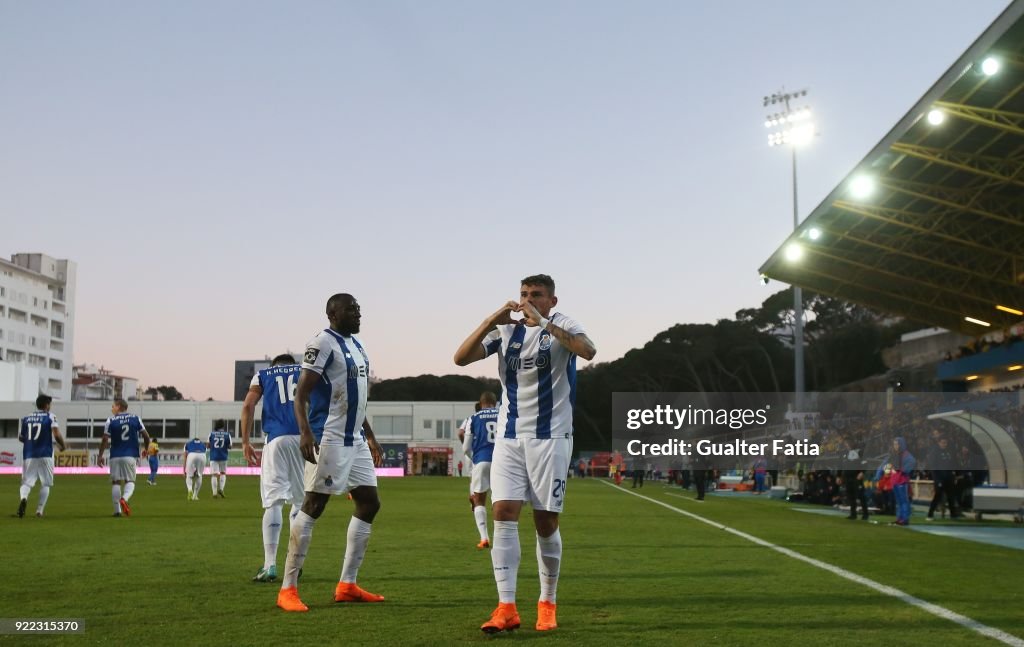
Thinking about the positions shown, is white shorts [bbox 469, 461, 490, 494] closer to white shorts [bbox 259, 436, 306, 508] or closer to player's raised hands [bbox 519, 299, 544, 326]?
white shorts [bbox 259, 436, 306, 508]

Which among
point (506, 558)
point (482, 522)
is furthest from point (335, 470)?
point (482, 522)

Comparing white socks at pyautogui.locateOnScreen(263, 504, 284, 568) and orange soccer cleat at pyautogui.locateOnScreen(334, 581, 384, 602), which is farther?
white socks at pyautogui.locateOnScreen(263, 504, 284, 568)

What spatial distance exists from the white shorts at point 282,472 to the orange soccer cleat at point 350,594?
201cm

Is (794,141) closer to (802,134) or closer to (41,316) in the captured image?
(802,134)

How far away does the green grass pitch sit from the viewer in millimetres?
6297

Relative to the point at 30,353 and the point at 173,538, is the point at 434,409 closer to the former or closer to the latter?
the point at 30,353

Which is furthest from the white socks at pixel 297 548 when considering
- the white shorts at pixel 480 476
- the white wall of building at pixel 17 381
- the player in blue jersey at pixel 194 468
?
the white wall of building at pixel 17 381

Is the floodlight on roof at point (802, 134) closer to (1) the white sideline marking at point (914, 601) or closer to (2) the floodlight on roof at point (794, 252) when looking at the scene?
(2) the floodlight on roof at point (794, 252)

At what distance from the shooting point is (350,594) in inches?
298

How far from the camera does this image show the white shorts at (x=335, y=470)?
7.43m

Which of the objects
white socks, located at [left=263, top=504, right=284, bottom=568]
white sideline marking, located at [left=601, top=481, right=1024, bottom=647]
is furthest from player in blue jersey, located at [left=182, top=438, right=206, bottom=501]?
white socks, located at [left=263, top=504, right=284, bottom=568]

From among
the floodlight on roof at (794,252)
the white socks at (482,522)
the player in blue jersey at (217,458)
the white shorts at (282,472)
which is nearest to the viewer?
the white shorts at (282,472)

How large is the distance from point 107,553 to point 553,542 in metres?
→ 6.98

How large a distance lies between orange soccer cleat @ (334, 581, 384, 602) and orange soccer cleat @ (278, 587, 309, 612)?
44cm
